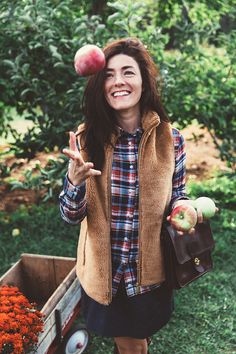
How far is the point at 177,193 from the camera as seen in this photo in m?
2.30

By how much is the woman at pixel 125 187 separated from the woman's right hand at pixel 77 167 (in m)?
0.17

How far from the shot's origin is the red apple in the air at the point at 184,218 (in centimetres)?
206

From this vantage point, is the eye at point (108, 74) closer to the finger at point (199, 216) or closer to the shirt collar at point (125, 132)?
the shirt collar at point (125, 132)

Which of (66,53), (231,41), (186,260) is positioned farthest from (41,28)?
(186,260)

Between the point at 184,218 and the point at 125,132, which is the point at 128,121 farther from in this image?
the point at 184,218

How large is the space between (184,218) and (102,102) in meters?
0.60

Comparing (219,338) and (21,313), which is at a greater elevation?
(21,313)

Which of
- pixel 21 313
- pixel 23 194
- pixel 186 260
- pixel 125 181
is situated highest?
pixel 125 181

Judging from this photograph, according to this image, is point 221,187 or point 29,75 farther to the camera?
point 221,187

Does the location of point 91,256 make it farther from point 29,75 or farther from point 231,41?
point 231,41

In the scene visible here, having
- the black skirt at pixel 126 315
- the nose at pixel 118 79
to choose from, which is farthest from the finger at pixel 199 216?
the nose at pixel 118 79

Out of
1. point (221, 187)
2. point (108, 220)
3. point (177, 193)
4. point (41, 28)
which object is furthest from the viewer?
point (221, 187)

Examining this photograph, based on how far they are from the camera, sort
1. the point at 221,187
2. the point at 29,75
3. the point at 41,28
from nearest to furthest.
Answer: the point at 41,28, the point at 29,75, the point at 221,187

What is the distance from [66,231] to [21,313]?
203 centimetres
